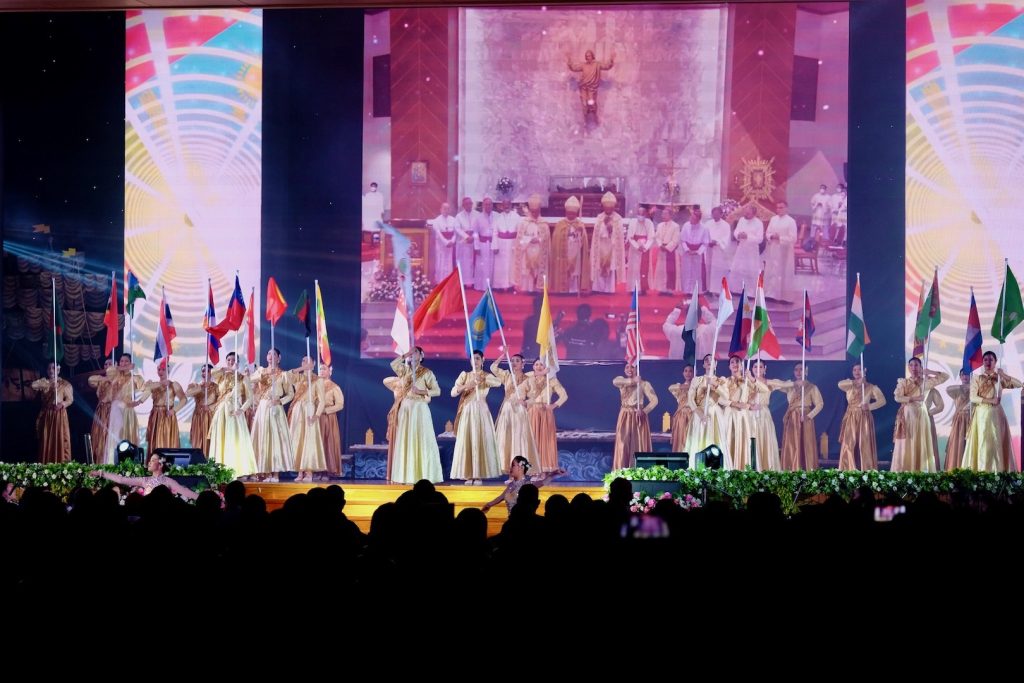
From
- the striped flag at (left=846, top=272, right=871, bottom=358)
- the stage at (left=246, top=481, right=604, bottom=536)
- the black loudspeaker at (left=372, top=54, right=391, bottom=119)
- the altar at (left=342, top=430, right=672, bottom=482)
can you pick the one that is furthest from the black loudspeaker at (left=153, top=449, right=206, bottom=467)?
the striped flag at (left=846, top=272, right=871, bottom=358)

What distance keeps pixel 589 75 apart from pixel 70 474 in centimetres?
902

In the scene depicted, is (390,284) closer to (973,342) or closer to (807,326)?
(807,326)

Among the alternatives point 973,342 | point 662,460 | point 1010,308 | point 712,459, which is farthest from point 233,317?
point 1010,308

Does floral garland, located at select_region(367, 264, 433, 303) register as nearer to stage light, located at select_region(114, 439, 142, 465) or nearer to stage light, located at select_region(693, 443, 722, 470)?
stage light, located at select_region(114, 439, 142, 465)

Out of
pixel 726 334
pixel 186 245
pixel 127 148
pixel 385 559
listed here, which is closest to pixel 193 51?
pixel 127 148

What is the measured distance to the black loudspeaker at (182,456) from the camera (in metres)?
12.5

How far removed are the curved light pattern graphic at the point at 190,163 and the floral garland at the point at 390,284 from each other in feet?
5.82

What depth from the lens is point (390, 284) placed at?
1647 cm

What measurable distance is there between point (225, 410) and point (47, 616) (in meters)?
10.7

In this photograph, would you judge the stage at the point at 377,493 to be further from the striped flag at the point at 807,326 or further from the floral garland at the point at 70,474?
the striped flag at the point at 807,326

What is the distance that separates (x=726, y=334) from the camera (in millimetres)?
16188

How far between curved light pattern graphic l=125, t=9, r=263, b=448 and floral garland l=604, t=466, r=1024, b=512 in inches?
319

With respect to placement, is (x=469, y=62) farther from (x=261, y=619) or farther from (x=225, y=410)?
(x=261, y=619)

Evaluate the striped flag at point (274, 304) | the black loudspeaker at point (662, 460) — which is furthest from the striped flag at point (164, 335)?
the black loudspeaker at point (662, 460)
